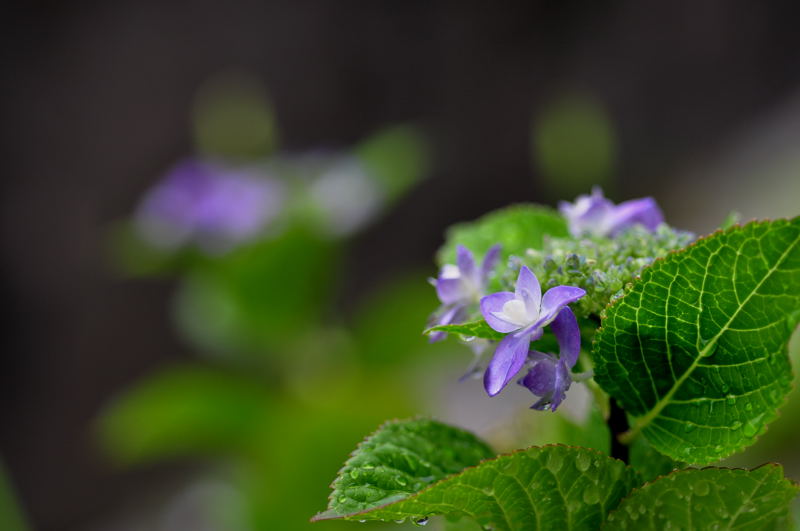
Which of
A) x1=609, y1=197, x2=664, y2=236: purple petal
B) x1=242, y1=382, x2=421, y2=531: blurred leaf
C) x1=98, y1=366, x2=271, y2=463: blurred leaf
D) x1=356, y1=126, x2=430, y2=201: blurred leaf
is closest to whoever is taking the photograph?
x1=609, y1=197, x2=664, y2=236: purple petal

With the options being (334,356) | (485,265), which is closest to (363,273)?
(334,356)

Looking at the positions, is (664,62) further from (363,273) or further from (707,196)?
(363,273)

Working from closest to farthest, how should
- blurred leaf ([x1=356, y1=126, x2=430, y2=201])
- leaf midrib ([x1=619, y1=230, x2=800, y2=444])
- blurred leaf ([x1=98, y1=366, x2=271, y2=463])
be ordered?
leaf midrib ([x1=619, y1=230, x2=800, y2=444]) → blurred leaf ([x1=98, y1=366, x2=271, y2=463]) → blurred leaf ([x1=356, y1=126, x2=430, y2=201])

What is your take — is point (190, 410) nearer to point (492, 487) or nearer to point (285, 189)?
point (285, 189)

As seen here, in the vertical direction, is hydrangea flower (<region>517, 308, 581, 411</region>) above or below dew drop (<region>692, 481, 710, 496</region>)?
above

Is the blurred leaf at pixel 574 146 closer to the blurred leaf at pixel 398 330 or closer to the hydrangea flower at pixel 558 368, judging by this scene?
the blurred leaf at pixel 398 330

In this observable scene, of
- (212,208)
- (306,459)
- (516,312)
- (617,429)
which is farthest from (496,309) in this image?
(212,208)

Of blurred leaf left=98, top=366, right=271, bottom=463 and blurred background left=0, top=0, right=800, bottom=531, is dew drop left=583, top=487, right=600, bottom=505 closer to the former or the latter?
blurred background left=0, top=0, right=800, bottom=531

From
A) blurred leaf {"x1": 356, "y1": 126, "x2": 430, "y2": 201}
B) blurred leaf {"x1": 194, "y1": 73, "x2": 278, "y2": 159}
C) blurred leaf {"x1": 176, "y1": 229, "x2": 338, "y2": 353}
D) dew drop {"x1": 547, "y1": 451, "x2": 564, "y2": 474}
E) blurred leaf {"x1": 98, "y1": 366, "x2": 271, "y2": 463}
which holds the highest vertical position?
blurred leaf {"x1": 194, "y1": 73, "x2": 278, "y2": 159}

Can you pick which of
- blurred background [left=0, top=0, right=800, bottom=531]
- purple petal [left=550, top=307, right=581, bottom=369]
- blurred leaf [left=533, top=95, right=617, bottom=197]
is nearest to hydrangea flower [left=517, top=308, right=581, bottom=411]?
purple petal [left=550, top=307, right=581, bottom=369]
